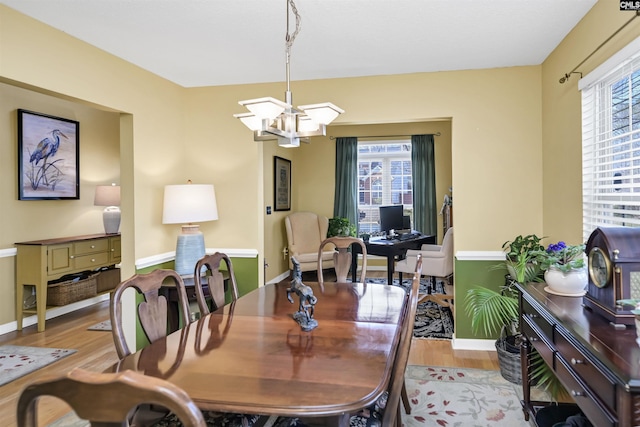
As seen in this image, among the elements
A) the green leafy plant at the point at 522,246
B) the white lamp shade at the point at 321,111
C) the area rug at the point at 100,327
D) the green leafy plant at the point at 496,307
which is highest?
the white lamp shade at the point at 321,111

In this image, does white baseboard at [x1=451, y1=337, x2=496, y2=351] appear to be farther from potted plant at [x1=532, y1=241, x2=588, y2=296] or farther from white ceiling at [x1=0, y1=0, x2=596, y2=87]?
white ceiling at [x1=0, y1=0, x2=596, y2=87]

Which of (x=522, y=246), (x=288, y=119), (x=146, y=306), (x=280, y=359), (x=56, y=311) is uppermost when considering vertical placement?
(x=288, y=119)

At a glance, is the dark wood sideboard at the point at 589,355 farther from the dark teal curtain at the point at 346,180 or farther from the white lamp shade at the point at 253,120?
the dark teal curtain at the point at 346,180

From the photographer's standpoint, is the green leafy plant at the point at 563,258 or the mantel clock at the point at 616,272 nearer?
the mantel clock at the point at 616,272

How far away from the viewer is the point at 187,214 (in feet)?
11.3

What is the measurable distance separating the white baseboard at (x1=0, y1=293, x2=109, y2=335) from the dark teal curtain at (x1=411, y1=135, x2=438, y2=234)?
488 cm

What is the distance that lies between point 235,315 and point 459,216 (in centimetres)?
231

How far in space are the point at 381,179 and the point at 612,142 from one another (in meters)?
4.96

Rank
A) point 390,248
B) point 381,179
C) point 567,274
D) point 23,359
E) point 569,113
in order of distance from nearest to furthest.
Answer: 1. point 567,274
2. point 569,113
3. point 23,359
4. point 390,248
5. point 381,179

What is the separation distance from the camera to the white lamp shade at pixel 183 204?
3.42m

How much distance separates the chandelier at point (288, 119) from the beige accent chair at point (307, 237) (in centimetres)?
383

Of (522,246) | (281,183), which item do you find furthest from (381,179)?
(522,246)

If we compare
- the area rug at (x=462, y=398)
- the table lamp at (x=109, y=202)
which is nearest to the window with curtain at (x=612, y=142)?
the area rug at (x=462, y=398)

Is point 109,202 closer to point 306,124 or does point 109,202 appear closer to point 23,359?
point 23,359
